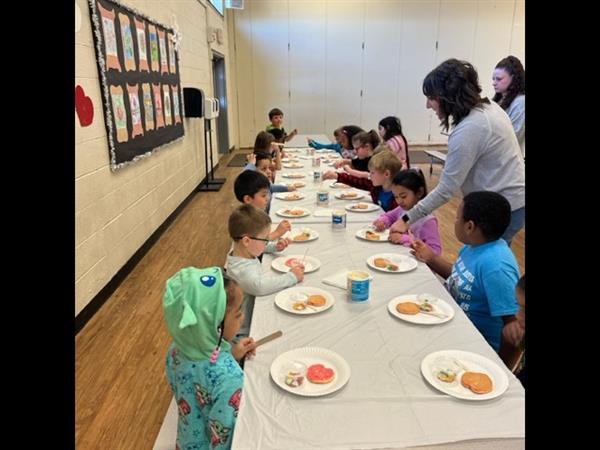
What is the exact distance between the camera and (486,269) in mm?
1679

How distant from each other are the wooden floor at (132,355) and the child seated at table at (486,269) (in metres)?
1.37

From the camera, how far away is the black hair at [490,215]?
175cm

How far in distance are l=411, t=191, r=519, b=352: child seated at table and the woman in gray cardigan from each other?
1.57 ft

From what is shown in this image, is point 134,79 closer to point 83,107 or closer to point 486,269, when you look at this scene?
point 83,107

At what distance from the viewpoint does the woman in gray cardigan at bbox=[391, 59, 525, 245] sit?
2.22m

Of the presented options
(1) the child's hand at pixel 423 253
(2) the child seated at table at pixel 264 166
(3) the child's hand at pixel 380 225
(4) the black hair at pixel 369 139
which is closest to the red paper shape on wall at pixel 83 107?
(2) the child seated at table at pixel 264 166

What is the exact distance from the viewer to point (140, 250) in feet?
12.9

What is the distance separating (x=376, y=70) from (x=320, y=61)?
1.35 m

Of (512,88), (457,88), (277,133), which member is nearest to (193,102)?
(277,133)

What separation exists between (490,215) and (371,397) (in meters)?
1.00

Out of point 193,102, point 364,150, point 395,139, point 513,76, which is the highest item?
point 513,76

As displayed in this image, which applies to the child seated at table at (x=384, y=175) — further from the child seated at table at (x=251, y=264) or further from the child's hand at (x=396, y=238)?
the child seated at table at (x=251, y=264)
